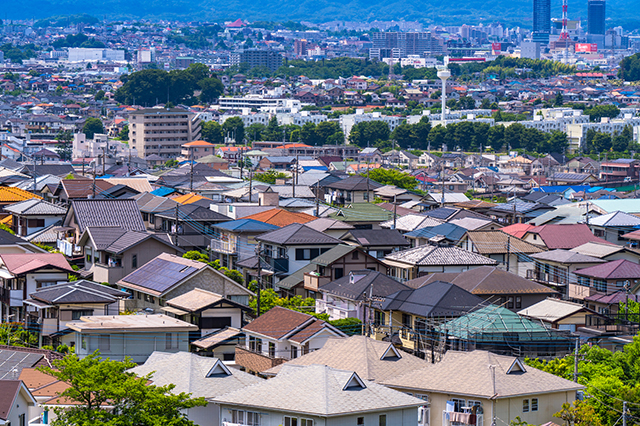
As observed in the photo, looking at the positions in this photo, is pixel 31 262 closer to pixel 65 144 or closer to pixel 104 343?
pixel 104 343

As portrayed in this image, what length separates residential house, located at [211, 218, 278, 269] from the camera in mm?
29000

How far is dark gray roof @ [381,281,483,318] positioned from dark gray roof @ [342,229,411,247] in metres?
6.52

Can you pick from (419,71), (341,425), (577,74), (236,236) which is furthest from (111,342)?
(577,74)

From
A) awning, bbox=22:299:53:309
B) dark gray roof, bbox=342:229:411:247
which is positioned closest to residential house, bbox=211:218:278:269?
dark gray roof, bbox=342:229:411:247

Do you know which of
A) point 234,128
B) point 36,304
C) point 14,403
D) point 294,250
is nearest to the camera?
point 14,403

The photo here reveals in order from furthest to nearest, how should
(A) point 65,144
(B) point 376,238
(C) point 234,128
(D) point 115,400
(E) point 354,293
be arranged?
(C) point 234,128, (A) point 65,144, (B) point 376,238, (E) point 354,293, (D) point 115,400

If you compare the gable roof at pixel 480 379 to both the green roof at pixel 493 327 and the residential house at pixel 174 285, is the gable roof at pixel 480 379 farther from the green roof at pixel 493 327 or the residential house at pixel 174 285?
the residential house at pixel 174 285

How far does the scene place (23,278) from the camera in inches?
882

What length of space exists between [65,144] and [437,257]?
6487cm

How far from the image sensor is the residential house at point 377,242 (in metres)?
28.9

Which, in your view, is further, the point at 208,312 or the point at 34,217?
the point at 34,217

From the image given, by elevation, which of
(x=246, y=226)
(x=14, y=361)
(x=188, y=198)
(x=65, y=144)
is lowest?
(x=14, y=361)

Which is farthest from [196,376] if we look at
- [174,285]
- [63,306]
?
[174,285]

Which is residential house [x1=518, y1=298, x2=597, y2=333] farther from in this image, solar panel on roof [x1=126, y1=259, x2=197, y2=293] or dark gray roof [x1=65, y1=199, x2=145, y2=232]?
dark gray roof [x1=65, y1=199, x2=145, y2=232]
